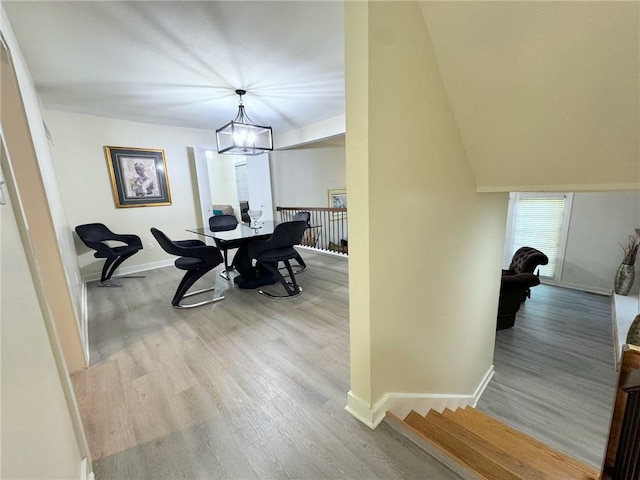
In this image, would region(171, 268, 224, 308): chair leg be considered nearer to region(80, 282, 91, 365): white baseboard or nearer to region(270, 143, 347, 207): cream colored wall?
region(80, 282, 91, 365): white baseboard

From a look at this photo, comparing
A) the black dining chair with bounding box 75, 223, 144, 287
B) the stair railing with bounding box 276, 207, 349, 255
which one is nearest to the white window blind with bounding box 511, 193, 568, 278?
the stair railing with bounding box 276, 207, 349, 255

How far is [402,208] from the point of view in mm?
1324

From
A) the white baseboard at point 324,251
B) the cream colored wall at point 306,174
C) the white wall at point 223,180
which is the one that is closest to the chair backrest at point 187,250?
the white baseboard at point 324,251

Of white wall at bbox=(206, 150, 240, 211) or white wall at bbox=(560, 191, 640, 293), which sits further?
white wall at bbox=(206, 150, 240, 211)

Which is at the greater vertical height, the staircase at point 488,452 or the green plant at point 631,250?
the green plant at point 631,250

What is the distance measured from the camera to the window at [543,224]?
4789mm

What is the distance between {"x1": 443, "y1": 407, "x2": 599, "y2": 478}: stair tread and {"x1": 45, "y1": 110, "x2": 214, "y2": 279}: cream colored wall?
15.4 ft

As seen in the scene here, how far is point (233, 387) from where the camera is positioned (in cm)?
169

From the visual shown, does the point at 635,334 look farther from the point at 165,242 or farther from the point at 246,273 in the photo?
the point at 246,273

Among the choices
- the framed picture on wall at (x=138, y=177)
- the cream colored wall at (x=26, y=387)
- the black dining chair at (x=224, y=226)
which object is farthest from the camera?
the framed picture on wall at (x=138, y=177)

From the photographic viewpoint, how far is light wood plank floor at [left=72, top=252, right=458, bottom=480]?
1200mm

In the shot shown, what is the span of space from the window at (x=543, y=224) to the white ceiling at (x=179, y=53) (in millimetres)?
4316

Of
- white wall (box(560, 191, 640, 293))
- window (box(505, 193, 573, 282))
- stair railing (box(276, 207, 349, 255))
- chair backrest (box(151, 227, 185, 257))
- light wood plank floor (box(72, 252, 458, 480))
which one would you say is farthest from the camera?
stair railing (box(276, 207, 349, 255))

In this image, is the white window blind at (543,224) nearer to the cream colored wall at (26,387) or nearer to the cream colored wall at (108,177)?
the cream colored wall at (108,177)
